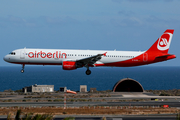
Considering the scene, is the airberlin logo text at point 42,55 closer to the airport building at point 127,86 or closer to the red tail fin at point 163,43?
the red tail fin at point 163,43

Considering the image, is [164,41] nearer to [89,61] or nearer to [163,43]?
[163,43]

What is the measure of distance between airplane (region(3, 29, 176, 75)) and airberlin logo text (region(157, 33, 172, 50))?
577mm

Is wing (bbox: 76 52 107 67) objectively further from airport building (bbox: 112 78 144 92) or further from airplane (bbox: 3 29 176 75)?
airport building (bbox: 112 78 144 92)

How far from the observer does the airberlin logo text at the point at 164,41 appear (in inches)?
2419

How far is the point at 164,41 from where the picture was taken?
62125 mm

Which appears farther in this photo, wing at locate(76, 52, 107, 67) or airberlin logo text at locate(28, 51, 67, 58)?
airberlin logo text at locate(28, 51, 67, 58)

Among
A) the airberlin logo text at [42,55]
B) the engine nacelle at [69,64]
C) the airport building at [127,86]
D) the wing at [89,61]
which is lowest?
the airport building at [127,86]

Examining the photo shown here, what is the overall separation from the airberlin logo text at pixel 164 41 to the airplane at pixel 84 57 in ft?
1.89

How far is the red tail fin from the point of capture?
2405 inches

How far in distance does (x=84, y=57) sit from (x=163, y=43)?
18.8m

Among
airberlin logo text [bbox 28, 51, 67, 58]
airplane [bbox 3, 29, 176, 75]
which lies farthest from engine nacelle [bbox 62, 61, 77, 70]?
airberlin logo text [bbox 28, 51, 67, 58]

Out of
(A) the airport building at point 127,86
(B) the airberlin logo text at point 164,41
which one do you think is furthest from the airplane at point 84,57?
(A) the airport building at point 127,86

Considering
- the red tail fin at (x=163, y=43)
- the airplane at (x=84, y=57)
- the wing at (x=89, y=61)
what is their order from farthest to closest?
the red tail fin at (x=163, y=43) < the airplane at (x=84, y=57) < the wing at (x=89, y=61)

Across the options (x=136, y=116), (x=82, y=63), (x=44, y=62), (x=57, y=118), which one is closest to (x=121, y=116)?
(x=136, y=116)
